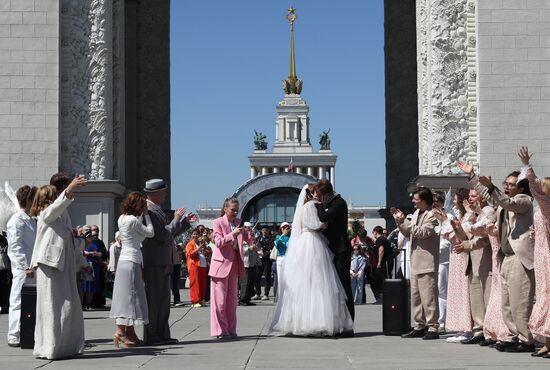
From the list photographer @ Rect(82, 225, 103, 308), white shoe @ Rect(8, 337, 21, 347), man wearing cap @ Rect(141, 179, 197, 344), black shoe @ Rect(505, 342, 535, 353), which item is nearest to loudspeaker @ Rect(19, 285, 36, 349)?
white shoe @ Rect(8, 337, 21, 347)

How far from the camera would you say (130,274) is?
14.1 m

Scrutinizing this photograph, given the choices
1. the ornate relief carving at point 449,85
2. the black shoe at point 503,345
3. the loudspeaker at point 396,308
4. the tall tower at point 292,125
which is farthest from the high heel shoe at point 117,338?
the tall tower at point 292,125

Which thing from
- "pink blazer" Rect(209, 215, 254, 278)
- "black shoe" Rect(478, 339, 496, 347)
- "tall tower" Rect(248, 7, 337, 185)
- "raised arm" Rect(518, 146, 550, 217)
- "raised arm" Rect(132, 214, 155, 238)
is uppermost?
"tall tower" Rect(248, 7, 337, 185)

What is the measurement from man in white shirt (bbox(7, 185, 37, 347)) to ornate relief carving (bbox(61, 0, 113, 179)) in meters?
9.73

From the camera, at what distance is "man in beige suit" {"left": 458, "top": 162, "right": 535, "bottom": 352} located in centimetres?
1309

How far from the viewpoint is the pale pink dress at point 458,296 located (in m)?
14.9

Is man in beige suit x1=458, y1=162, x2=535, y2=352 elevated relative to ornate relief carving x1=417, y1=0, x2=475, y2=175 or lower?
lower

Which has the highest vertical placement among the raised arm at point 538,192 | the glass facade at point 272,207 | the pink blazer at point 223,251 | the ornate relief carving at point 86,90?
the ornate relief carving at point 86,90

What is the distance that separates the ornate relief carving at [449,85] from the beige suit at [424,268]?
8.86 m

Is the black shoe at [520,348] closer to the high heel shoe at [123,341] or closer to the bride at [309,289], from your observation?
the bride at [309,289]

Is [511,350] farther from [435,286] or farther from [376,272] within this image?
[376,272]

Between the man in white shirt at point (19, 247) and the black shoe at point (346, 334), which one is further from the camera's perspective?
the black shoe at point (346, 334)

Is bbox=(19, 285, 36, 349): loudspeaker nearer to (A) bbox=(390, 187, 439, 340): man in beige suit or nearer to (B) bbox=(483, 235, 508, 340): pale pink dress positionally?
(A) bbox=(390, 187, 439, 340): man in beige suit

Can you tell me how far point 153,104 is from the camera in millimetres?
32875
